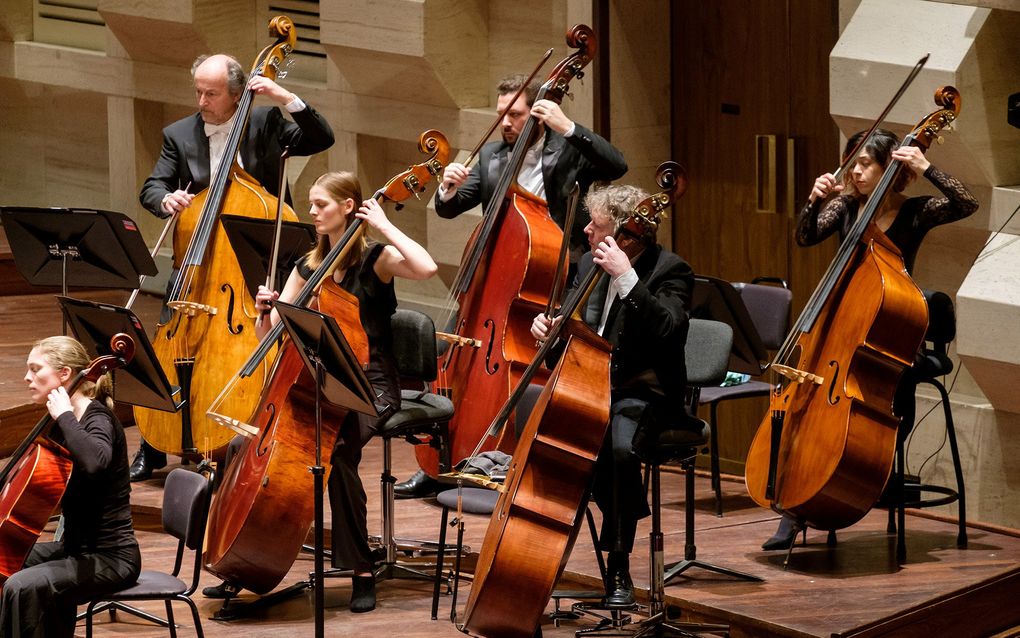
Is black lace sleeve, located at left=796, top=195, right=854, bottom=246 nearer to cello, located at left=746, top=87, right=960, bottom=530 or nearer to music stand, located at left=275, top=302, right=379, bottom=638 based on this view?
cello, located at left=746, top=87, right=960, bottom=530

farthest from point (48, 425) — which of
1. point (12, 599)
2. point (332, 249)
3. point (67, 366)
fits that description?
point (332, 249)

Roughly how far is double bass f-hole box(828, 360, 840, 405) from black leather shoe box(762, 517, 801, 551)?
0.61 m

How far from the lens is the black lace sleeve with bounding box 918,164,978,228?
5020mm

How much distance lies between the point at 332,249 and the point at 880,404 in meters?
1.74

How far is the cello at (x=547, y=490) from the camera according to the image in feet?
14.0

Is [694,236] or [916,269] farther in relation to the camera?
[694,236]

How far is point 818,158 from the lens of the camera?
645 centimetres

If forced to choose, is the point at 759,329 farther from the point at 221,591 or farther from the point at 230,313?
the point at 221,591

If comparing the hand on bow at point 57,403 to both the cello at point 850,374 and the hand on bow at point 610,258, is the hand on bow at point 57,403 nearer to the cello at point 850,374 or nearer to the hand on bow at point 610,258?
the hand on bow at point 610,258

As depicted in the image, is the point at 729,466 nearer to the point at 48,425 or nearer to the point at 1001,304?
the point at 1001,304

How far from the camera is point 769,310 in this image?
229 inches

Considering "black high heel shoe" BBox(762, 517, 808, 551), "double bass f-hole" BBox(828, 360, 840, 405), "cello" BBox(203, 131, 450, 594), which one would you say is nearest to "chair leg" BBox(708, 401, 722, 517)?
"black high heel shoe" BBox(762, 517, 808, 551)

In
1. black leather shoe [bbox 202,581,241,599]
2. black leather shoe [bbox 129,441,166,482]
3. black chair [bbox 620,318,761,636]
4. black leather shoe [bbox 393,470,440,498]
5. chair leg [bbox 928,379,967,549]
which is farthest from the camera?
black leather shoe [bbox 129,441,166,482]

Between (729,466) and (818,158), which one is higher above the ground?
(818,158)
